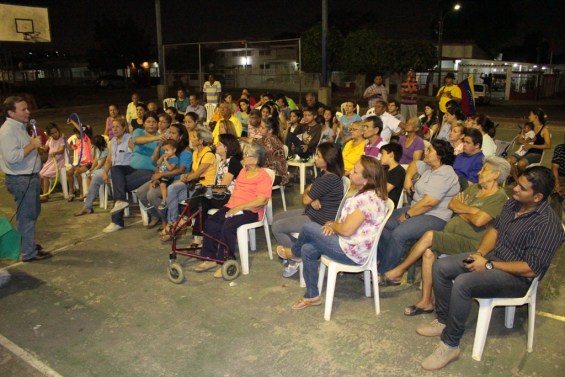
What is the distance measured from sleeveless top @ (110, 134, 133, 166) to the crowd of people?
13 millimetres

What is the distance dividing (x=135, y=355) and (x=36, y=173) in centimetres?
262

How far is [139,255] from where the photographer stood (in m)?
5.25

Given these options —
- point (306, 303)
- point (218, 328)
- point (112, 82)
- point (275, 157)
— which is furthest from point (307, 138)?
point (112, 82)

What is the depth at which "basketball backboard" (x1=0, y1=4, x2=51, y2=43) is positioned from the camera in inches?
832

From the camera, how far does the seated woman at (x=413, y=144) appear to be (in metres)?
6.01

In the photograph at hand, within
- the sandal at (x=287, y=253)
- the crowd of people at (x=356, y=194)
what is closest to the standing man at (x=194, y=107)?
the crowd of people at (x=356, y=194)

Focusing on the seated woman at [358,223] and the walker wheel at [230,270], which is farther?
the walker wheel at [230,270]

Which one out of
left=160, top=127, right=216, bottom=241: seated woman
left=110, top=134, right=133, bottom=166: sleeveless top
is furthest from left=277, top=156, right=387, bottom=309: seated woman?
left=110, top=134, right=133, bottom=166: sleeveless top

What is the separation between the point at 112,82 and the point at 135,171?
4225 cm

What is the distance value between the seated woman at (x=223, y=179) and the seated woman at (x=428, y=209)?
5.65 feet

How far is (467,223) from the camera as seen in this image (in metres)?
3.92

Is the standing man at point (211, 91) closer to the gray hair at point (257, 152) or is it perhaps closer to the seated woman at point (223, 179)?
the seated woman at point (223, 179)

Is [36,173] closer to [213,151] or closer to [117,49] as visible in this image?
[213,151]

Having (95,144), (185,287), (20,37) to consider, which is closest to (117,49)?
(20,37)
